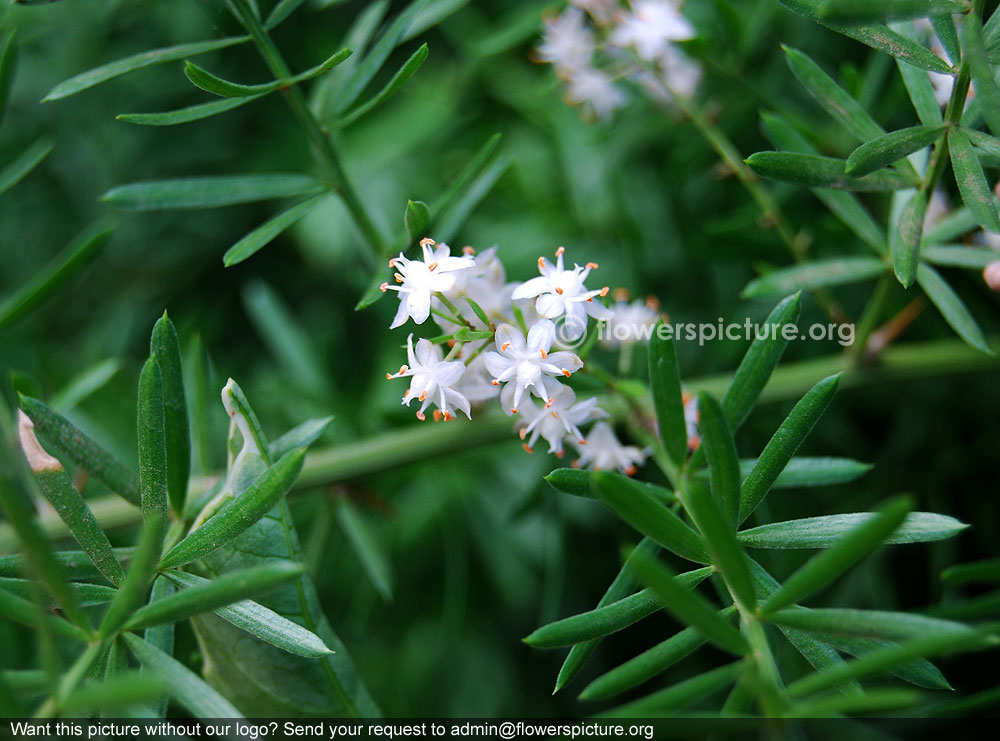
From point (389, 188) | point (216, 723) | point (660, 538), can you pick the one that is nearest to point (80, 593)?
point (216, 723)

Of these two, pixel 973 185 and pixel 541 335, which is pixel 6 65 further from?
pixel 973 185

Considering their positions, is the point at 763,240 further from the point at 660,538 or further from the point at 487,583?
the point at 487,583

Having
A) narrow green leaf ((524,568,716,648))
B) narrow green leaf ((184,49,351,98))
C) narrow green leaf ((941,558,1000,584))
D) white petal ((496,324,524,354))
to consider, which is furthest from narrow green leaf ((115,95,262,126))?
narrow green leaf ((941,558,1000,584))

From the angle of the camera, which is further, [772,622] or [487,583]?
[487,583]

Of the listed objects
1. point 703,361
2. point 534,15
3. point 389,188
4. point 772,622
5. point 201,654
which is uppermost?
point 534,15

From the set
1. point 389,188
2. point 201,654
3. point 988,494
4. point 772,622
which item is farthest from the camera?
point 389,188

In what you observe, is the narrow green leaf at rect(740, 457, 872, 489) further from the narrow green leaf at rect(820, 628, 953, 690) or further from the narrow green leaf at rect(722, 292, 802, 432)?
the narrow green leaf at rect(820, 628, 953, 690)

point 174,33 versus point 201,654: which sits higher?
point 174,33
